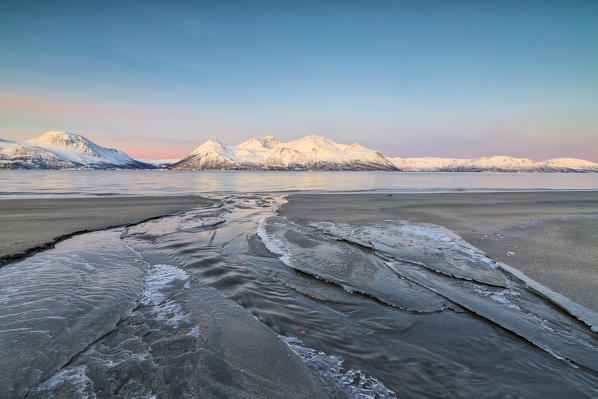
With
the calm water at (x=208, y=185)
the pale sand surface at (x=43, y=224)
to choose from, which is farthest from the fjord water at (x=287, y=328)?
the calm water at (x=208, y=185)

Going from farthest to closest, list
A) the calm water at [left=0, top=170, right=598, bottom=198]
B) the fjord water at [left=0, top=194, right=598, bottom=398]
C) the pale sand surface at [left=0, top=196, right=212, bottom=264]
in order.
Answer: the calm water at [left=0, top=170, right=598, bottom=198], the pale sand surface at [left=0, top=196, right=212, bottom=264], the fjord water at [left=0, top=194, right=598, bottom=398]

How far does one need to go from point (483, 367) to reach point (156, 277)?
6.22 metres

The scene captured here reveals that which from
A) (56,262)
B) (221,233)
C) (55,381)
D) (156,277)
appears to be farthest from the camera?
(221,233)

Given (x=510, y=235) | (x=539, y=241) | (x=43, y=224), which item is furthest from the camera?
(x=43, y=224)

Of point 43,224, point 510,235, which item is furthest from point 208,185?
point 510,235

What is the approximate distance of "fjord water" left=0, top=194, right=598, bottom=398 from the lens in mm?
3023

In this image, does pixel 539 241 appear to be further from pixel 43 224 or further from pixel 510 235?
pixel 43 224

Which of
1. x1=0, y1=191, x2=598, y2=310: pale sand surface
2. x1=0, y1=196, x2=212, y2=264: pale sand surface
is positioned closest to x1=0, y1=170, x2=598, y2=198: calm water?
x1=0, y1=196, x2=212, y2=264: pale sand surface

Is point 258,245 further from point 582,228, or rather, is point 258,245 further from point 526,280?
point 582,228

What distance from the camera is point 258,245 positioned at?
28.7 feet

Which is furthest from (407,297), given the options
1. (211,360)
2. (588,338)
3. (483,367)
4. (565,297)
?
(211,360)

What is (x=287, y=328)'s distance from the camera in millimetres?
4188

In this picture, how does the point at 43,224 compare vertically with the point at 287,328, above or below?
above

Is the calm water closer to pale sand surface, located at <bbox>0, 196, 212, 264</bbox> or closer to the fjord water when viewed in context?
pale sand surface, located at <bbox>0, 196, 212, 264</bbox>
